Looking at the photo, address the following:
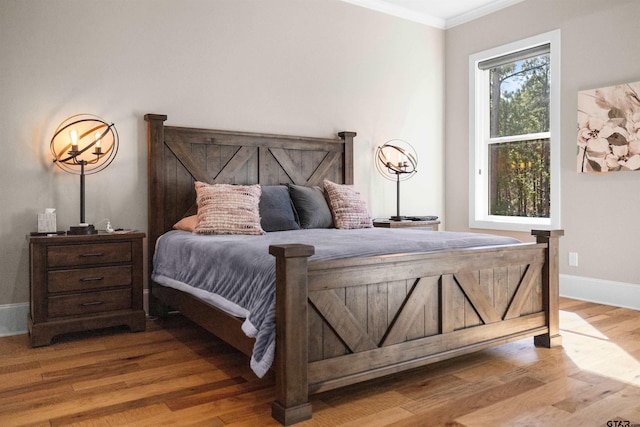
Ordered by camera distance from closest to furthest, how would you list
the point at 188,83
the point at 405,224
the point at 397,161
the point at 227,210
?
the point at 227,210 → the point at 188,83 → the point at 405,224 → the point at 397,161

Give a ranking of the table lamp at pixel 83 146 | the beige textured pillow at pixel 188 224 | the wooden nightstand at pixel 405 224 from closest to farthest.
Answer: the table lamp at pixel 83 146
the beige textured pillow at pixel 188 224
the wooden nightstand at pixel 405 224

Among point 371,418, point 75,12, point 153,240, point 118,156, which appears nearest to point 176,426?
point 371,418

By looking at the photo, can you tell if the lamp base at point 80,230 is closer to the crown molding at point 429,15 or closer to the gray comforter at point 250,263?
the gray comforter at point 250,263

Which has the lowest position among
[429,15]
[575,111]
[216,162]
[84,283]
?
[84,283]

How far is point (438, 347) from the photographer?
2.55 metres

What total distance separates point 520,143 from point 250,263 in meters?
3.52

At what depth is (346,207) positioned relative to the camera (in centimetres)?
416

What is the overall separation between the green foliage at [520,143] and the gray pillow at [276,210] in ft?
7.68

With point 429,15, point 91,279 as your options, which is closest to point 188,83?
point 91,279

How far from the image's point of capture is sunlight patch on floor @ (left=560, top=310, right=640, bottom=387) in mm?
2580

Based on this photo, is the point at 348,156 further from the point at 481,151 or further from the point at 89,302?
the point at 89,302

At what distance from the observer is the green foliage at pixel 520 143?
475cm

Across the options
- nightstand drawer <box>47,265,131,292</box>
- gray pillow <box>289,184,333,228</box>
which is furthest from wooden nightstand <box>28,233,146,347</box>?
gray pillow <box>289,184,333,228</box>

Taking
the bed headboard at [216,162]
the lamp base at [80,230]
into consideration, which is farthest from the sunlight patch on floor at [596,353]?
the lamp base at [80,230]
